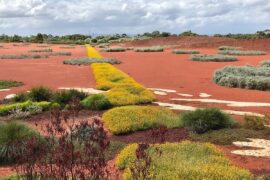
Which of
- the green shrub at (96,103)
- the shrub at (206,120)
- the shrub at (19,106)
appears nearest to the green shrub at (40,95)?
the shrub at (19,106)

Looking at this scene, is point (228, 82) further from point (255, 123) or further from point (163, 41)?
point (163, 41)

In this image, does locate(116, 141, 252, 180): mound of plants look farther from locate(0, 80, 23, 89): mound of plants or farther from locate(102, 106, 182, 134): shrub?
locate(0, 80, 23, 89): mound of plants

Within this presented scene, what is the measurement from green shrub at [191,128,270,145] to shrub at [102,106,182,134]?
1224 millimetres

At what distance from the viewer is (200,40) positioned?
7394cm

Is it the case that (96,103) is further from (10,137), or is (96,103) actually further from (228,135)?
(10,137)

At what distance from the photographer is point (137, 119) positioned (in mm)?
12125

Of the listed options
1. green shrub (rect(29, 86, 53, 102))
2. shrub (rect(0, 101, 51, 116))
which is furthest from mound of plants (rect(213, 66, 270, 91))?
shrub (rect(0, 101, 51, 116))

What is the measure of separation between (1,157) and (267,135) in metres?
6.00

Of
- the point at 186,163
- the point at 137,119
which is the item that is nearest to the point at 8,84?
the point at 137,119

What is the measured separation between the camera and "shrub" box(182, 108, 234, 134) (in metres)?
11.3

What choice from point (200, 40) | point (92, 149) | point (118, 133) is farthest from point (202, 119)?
point (200, 40)

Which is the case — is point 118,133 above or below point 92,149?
below

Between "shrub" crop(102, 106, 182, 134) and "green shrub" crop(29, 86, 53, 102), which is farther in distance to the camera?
"green shrub" crop(29, 86, 53, 102)

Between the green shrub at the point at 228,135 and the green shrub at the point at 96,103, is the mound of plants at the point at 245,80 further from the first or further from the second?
the green shrub at the point at 228,135
